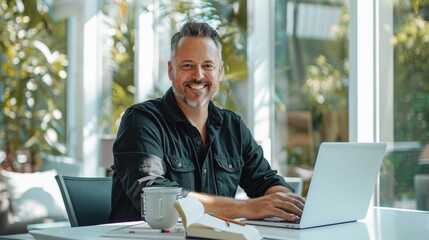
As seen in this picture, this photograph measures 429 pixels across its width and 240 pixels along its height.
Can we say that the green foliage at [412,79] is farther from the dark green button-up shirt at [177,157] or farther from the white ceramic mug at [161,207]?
the white ceramic mug at [161,207]

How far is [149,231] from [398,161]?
2.63m

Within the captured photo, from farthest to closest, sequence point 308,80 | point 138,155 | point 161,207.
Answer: point 308,80 < point 138,155 < point 161,207

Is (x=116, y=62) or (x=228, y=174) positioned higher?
(x=116, y=62)

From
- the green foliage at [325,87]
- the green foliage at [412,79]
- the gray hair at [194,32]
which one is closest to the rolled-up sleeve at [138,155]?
the gray hair at [194,32]

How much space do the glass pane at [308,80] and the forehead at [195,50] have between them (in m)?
1.96

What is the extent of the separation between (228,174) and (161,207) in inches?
35.2

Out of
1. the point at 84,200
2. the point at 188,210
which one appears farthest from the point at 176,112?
the point at 188,210

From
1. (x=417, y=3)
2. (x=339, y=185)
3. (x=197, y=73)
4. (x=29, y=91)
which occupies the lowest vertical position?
(x=339, y=185)

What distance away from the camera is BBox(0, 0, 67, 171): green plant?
739 centimetres

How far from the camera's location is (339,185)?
232cm

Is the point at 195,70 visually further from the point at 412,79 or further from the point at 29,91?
the point at 29,91

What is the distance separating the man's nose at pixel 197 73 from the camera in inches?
115

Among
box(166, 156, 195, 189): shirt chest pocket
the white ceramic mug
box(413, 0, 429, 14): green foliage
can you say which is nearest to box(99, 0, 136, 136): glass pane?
box(413, 0, 429, 14): green foliage

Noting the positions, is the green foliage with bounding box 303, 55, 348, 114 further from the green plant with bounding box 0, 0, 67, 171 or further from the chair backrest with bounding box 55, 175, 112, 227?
the green plant with bounding box 0, 0, 67, 171
